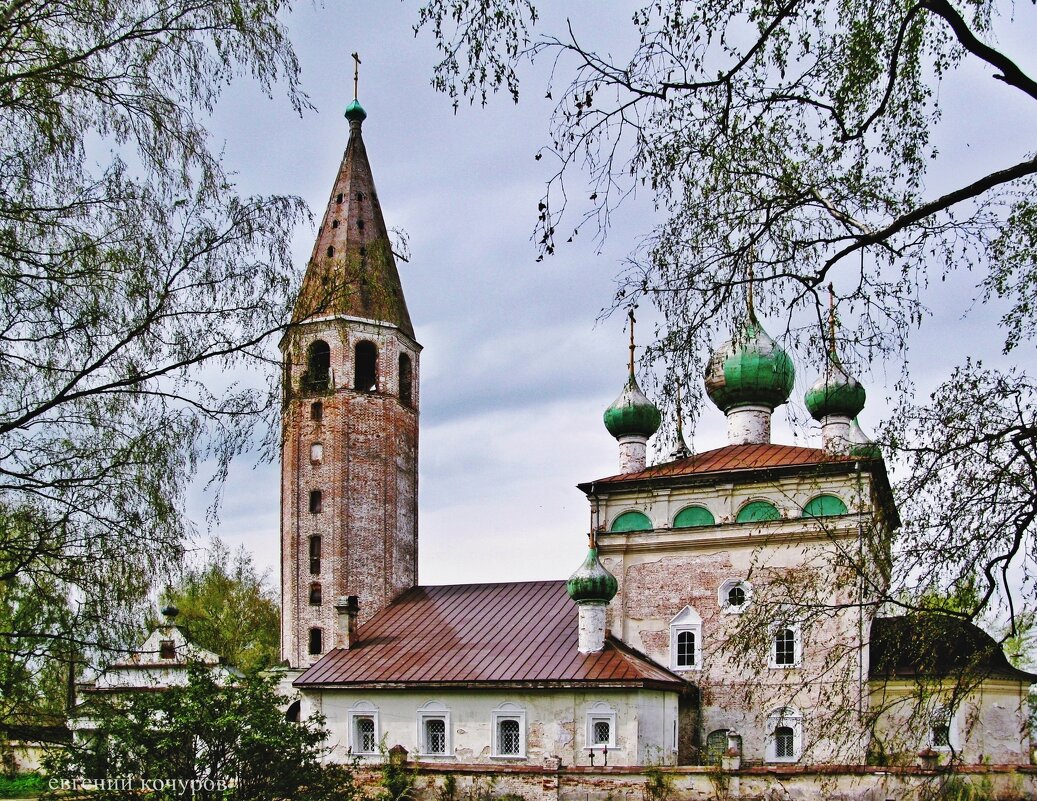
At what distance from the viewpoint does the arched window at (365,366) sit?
2806 cm

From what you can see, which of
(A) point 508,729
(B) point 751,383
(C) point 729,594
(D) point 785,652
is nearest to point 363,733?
(A) point 508,729

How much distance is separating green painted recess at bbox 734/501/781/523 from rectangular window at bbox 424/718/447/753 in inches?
274

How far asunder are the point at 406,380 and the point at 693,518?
367 inches

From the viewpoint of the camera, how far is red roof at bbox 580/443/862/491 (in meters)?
22.7

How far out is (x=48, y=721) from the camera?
766 cm

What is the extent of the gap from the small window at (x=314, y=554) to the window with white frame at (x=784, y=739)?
1126cm

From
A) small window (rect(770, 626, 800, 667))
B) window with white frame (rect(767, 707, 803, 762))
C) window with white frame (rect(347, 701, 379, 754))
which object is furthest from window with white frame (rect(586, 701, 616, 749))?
window with white frame (rect(347, 701, 379, 754))

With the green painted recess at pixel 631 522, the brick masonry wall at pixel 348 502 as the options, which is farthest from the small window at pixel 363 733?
the green painted recess at pixel 631 522

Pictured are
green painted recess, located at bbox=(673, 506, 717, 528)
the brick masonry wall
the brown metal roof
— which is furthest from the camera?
the brick masonry wall

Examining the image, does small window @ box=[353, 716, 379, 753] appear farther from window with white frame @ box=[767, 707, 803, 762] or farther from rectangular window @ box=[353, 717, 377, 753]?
window with white frame @ box=[767, 707, 803, 762]

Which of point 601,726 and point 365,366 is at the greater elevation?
point 365,366

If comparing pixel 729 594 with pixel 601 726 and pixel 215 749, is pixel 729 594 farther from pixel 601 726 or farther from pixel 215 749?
pixel 215 749

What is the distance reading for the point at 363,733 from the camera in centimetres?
2338

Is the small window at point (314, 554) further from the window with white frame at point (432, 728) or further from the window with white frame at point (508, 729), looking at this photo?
the window with white frame at point (508, 729)
